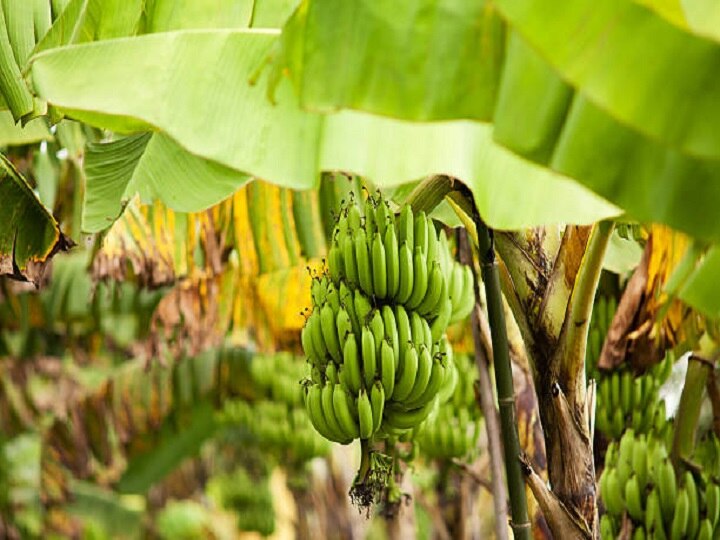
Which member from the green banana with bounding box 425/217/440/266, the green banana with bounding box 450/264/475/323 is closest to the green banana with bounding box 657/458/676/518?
the green banana with bounding box 450/264/475/323

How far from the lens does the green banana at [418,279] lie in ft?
4.14

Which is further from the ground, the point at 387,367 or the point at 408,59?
the point at 408,59

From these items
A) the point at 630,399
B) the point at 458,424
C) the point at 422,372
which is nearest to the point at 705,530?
the point at 630,399

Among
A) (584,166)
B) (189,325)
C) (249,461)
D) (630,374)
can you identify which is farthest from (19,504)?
(584,166)

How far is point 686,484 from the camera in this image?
6.27ft

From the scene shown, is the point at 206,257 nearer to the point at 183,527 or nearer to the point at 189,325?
the point at 189,325

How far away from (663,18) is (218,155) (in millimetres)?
451

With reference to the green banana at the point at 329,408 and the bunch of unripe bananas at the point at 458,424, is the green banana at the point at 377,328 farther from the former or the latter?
the bunch of unripe bananas at the point at 458,424

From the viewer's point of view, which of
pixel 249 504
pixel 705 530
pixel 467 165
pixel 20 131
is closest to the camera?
pixel 467 165

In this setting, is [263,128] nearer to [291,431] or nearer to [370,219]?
[370,219]

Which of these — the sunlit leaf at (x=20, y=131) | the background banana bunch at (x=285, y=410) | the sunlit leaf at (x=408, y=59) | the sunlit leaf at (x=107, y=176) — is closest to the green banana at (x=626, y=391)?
the sunlit leaf at (x=107, y=176)

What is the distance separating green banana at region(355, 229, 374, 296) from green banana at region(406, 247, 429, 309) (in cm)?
6

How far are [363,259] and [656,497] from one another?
3.16 feet

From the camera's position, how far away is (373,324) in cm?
123
